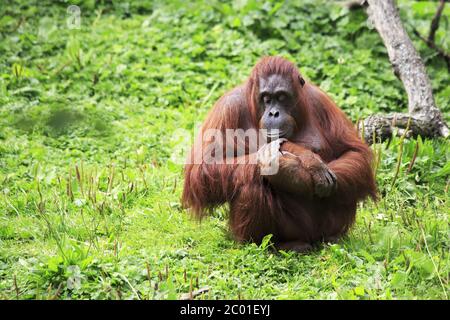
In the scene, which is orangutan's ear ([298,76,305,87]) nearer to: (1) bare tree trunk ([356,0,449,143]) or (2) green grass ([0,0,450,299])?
(2) green grass ([0,0,450,299])

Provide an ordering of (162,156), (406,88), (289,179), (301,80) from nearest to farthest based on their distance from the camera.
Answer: (289,179)
(301,80)
(162,156)
(406,88)

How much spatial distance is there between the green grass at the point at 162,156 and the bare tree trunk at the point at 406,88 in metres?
0.18

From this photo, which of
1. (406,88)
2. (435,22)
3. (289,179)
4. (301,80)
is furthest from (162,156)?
(435,22)

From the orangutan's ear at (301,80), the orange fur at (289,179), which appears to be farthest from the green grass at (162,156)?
the orangutan's ear at (301,80)

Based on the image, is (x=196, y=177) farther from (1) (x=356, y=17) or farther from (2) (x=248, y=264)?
(1) (x=356, y=17)

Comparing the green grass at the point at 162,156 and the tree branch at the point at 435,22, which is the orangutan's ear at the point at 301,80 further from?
the tree branch at the point at 435,22

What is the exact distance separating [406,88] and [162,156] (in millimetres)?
2086

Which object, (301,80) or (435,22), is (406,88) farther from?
(301,80)

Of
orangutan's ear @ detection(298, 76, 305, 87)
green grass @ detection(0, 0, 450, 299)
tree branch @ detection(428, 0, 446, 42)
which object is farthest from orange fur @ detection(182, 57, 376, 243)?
tree branch @ detection(428, 0, 446, 42)

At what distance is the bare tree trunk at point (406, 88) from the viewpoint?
553 cm

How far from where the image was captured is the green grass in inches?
142

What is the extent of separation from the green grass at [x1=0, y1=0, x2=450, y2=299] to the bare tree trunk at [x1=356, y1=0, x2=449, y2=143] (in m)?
0.18

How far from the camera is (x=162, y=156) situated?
19.0 feet

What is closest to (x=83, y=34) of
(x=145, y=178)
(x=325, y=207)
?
(x=145, y=178)
